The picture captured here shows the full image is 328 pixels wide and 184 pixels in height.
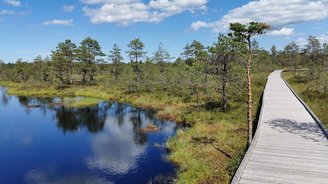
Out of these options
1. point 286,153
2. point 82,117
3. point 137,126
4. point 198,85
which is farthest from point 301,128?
point 82,117

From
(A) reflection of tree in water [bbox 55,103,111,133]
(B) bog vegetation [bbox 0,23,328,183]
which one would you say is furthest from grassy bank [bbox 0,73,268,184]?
(A) reflection of tree in water [bbox 55,103,111,133]

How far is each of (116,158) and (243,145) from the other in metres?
9.98

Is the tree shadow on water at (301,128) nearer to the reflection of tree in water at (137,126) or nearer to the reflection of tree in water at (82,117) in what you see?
the reflection of tree in water at (137,126)

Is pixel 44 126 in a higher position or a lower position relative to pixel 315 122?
lower

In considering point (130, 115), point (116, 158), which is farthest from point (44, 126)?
point (116, 158)

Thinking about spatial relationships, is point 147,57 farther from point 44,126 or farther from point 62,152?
point 62,152

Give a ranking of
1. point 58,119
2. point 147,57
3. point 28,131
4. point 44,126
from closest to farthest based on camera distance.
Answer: point 28,131
point 44,126
point 58,119
point 147,57

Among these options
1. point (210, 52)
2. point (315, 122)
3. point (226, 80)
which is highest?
point (210, 52)

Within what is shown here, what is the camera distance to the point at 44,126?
3569cm

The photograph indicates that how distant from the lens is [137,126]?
33.1 m

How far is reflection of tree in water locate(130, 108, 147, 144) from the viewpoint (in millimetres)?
27306

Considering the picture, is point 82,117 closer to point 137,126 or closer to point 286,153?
point 137,126

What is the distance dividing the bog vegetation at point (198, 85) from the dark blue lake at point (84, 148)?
2243 mm

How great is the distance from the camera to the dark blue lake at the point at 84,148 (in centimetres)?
1919
